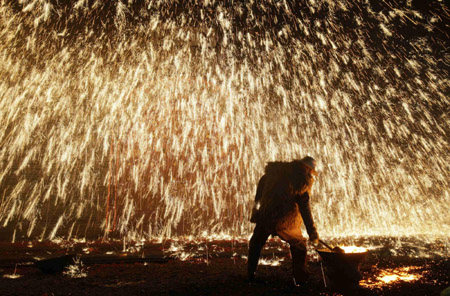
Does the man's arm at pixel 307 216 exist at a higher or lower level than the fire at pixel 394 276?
higher

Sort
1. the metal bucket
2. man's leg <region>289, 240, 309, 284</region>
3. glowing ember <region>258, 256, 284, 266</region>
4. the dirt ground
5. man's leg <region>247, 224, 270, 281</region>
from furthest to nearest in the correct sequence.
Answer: glowing ember <region>258, 256, 284, 266</region>
man's leg <region>247, 224, 270, 281</region>
man's leg <region>289, 240, 309, 284</region>
the dirt ground
the metal bucket

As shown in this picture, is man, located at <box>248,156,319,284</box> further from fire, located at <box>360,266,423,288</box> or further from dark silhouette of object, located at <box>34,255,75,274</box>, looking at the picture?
dark silhouette of object, located at <box>34,255,75,274</box>

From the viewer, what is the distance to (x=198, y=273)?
15.2ft

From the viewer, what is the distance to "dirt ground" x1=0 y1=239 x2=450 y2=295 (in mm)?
3709

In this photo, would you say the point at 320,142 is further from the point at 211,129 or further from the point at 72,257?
the point at 72,257

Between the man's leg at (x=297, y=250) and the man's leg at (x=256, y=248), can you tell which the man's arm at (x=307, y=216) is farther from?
the man's leg at (x=256, y=248)

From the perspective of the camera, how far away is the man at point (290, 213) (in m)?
3.83

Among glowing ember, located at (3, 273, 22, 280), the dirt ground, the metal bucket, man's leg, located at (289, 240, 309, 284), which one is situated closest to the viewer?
the metal bucket

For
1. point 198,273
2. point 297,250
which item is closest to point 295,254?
point 297,250

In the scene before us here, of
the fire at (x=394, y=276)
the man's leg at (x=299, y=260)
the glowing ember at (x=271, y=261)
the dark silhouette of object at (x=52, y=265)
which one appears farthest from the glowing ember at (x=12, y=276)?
the fire at (x=394, y=276)

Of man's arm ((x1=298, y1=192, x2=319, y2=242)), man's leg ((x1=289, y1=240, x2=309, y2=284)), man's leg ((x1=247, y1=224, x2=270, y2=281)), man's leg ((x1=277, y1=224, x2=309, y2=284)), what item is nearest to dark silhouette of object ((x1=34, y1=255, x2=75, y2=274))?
man's leg ((x1=247, y1=224, x2=270, y2=281))

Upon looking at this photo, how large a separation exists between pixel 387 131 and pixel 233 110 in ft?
21.8

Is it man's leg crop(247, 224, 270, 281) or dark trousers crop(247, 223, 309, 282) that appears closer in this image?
dark trousers crop(247, 223, 309, 282)

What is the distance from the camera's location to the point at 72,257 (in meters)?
4.91
